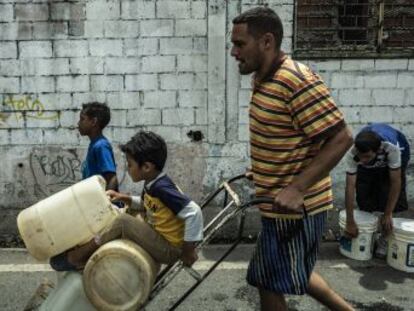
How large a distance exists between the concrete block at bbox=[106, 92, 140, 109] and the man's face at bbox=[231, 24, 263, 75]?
9.56 feet

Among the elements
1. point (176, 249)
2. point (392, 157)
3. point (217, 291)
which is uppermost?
point (392, 157)

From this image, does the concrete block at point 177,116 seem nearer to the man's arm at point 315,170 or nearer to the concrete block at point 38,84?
the concrete block at point 38,84

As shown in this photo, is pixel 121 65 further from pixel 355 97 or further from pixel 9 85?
pixel 355 97

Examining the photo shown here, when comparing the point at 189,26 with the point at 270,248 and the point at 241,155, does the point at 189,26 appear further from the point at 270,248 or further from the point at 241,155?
the point at 270,248

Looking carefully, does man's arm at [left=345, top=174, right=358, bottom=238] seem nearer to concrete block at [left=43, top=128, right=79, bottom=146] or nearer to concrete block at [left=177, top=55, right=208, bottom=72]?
concrete block at [left=177, top=55, right=208, bottom=72]

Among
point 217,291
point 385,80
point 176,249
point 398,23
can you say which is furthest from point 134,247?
point 398,23

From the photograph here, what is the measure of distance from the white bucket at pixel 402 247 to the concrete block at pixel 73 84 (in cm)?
325

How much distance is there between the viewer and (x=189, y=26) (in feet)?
16.6

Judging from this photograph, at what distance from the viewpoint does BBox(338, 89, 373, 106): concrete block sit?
17.3ft

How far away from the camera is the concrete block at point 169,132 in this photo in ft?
17.3

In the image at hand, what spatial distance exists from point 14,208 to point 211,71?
251 centimetres

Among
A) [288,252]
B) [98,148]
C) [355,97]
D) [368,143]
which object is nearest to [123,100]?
[98,148]

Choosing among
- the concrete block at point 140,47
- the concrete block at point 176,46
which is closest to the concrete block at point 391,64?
the concrete block at point 176,46

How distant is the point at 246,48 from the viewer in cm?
240
